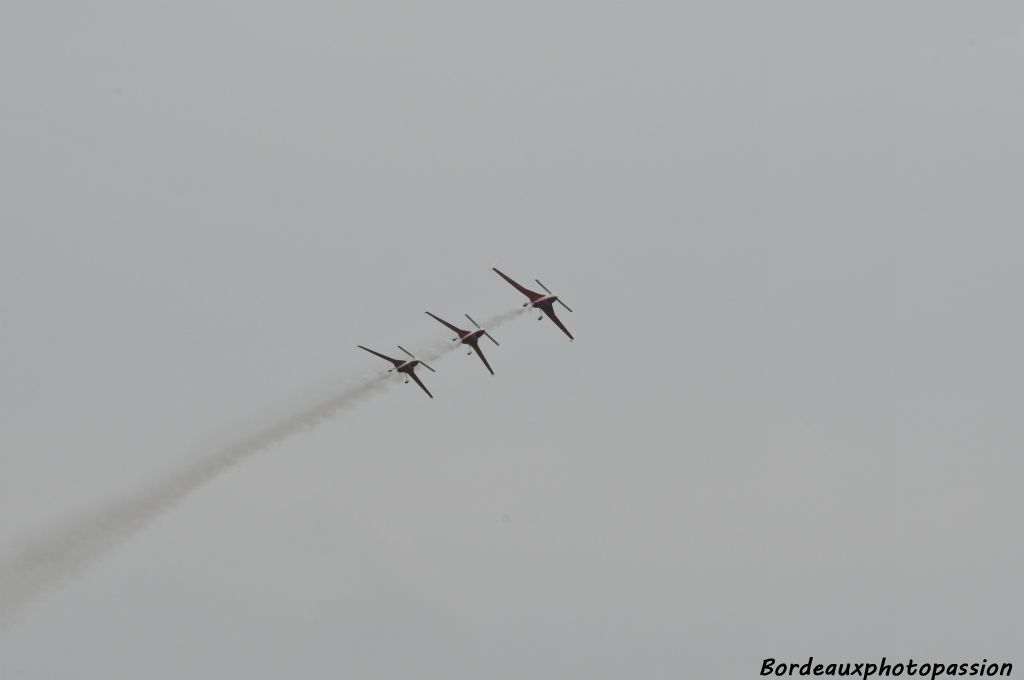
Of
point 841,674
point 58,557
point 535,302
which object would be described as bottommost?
point 58,557

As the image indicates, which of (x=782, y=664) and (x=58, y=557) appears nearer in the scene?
(x=58, y=557)

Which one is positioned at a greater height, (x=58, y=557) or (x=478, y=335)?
(x=478, y=335)

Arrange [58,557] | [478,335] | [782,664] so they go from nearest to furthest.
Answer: [58,557], [478,335], [782,664]

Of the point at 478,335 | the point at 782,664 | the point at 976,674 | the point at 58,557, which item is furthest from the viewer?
the point at 782,664

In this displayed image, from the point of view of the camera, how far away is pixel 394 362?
91188mm

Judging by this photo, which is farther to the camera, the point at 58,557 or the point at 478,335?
the point at 478,335

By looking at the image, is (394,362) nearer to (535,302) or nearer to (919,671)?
(535,302)

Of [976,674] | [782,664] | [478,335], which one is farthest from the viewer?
[782,664]

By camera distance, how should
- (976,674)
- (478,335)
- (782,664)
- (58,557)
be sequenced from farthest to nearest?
1. (782,664)
2. (976,674)
3. (478,335)
4. (58,557)

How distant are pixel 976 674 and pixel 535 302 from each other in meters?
40.5

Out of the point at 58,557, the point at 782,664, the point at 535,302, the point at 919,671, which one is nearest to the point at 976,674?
the point at 919,671

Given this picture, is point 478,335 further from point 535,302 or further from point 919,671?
point 919,671

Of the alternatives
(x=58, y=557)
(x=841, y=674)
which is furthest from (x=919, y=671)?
(x=58, y=557)

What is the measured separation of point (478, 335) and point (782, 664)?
37966mm
